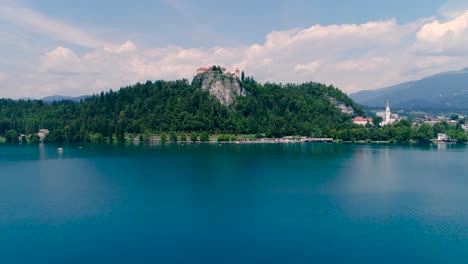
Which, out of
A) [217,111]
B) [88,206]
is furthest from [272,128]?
[88,206]

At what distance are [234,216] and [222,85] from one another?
96356 millimetres

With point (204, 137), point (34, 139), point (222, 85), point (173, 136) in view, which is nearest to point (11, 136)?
point (34, 139)

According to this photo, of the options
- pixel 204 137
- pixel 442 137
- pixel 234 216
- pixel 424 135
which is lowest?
pixel 234 216

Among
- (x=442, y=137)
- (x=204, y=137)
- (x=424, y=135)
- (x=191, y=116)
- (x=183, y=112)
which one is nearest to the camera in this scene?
(x=424, y=135)

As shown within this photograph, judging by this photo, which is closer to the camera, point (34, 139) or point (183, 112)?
point (34, 139)

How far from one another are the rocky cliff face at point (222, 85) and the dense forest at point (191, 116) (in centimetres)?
205

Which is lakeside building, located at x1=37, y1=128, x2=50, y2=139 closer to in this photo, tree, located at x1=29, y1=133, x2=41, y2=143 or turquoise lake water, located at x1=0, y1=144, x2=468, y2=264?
tree, located at x1=29, y1=133, x2=41, y2=143

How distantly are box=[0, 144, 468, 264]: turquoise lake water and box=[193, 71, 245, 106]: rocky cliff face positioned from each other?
7421 centimetres

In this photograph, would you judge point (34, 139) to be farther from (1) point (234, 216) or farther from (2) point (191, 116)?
(1) point (234, 216)

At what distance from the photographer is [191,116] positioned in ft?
357

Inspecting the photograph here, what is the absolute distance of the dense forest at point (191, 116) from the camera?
103 meters

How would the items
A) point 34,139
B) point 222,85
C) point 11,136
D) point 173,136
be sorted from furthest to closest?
point 222,85, point 173,136, point 11,136, point 34,139

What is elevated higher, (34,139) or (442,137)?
(34,139)

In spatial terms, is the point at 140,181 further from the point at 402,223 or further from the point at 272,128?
the point at 272,128
